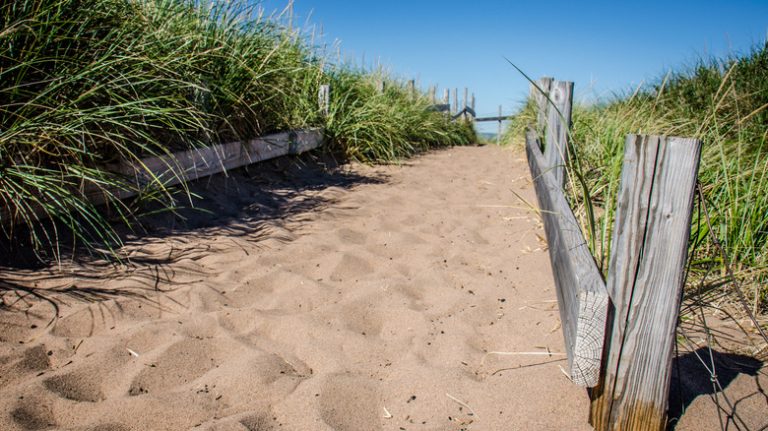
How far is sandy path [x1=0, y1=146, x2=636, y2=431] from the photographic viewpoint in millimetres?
1729

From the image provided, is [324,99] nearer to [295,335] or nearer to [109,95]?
[109,95]

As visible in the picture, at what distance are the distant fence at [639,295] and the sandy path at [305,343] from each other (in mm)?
230

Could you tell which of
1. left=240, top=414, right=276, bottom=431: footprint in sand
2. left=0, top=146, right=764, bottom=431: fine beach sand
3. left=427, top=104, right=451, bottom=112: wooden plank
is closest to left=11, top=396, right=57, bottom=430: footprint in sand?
left=0, top=146, right=764, bottom=431: fine beach sand

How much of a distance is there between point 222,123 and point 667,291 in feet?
12.1

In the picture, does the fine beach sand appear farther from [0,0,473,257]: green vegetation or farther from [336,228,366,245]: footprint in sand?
[0,0,473,257]: green vegetation

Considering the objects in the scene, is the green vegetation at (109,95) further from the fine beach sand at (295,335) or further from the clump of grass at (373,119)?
the clump of grass at (373,119)

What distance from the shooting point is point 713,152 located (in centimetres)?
396

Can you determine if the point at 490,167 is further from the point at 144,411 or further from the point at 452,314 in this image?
the point at 144,411

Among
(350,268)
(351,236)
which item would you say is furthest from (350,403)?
(351,236)

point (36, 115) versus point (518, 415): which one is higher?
point (36, 115)

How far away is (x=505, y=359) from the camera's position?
2.11 meters

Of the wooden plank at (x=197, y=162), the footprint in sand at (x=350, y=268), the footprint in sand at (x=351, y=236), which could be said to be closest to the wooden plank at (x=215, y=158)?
the wooden plank at (x=197, y=162)

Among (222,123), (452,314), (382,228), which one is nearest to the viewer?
(452,314)

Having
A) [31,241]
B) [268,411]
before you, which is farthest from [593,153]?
[31,241]
